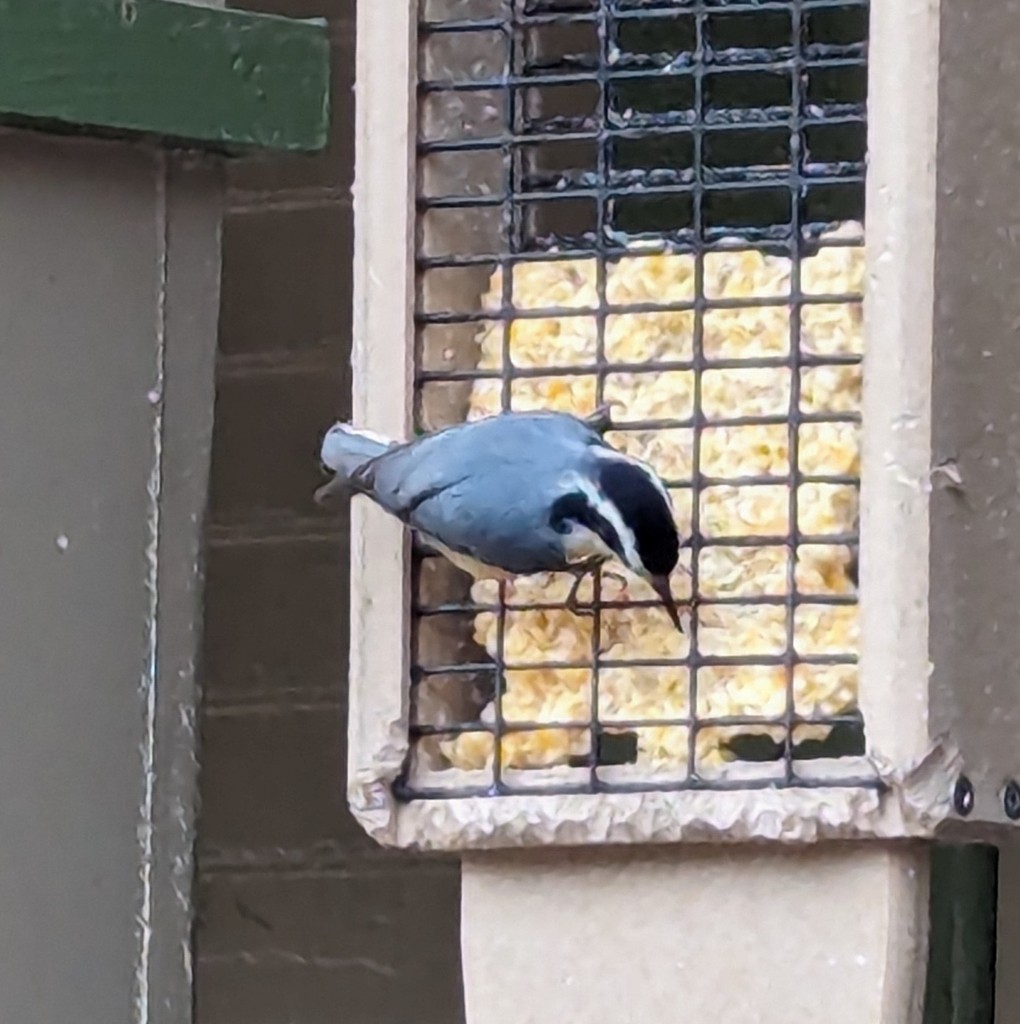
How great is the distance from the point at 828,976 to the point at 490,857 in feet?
0.85

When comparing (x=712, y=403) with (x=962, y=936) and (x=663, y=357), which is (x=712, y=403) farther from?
(x=962, y=936)

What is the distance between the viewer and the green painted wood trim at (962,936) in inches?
96.6

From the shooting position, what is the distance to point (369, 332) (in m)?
2.16

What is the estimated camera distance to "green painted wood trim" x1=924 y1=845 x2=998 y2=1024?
245 cm

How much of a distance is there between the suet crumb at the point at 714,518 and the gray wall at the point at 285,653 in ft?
2.76

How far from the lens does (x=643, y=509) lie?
1.96m

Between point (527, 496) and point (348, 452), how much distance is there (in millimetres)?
159

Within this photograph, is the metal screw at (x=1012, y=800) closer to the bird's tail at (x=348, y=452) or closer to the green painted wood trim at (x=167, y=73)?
the bird's tail at (x=348, y=452)

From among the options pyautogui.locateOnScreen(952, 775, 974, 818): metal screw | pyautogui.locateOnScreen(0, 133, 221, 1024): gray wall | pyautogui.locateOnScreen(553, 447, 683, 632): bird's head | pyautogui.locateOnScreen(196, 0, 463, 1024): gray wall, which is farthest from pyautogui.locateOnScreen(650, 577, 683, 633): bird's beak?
pyautogui.locateOnScreen(196, 0, 463, 1024): gray wall

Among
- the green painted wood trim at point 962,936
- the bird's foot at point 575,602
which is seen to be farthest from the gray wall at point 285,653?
the bird's foot at point 575,602

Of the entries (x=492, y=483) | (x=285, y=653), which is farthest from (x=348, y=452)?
(x=285, y=653)

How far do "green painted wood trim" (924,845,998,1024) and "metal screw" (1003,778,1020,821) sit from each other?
1.30 ft

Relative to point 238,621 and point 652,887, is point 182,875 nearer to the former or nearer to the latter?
point 652,887

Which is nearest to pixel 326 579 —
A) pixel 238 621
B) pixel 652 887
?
pixel 238 621
